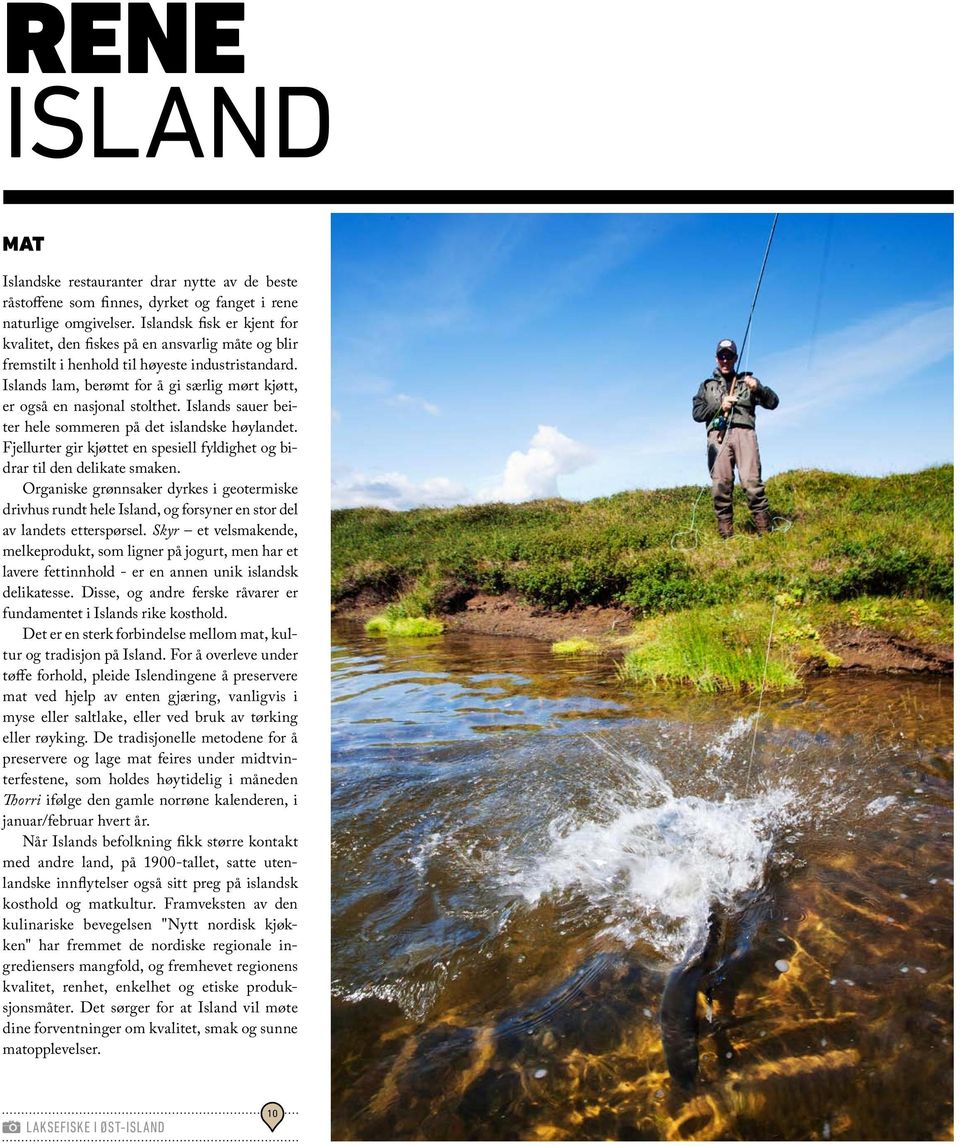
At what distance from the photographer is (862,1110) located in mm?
2545

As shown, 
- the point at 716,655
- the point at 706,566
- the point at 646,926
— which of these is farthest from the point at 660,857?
the point at 706,566

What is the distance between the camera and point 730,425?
9352mm

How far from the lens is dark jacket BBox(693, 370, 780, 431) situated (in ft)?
29.4

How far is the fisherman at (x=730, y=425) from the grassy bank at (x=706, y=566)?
943 millimetres

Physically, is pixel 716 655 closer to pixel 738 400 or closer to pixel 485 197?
pixel 738 400

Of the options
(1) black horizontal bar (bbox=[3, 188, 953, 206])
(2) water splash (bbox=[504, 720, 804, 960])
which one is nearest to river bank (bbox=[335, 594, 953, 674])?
(2) water splash (bbox=[504, 720, 804, 960])

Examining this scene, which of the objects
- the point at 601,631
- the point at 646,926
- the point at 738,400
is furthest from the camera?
the point at 601,631

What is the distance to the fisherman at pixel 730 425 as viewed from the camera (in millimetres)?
8969

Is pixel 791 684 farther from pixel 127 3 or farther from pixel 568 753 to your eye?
pixel 127 3

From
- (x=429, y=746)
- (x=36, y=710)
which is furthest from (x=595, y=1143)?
(x=429, y=746)

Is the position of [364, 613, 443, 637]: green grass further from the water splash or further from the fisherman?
the water splash

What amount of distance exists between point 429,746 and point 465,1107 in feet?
13.1

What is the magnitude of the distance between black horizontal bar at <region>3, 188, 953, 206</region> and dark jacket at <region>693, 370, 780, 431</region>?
15.6ft

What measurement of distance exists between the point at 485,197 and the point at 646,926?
14.5 feet
